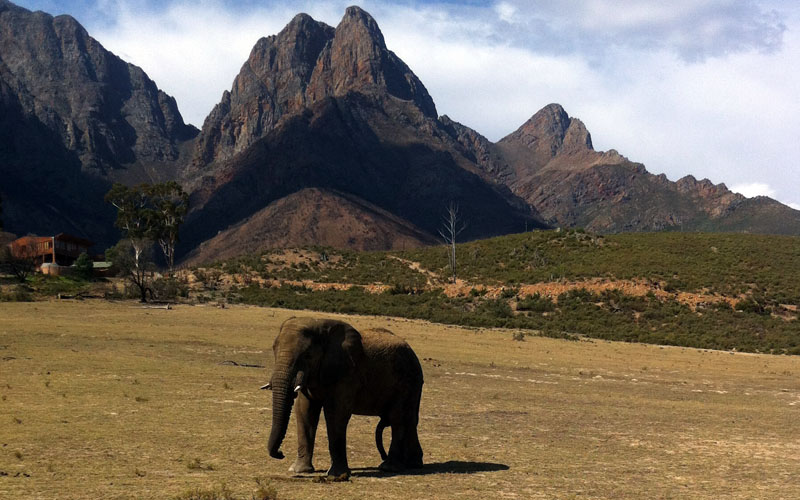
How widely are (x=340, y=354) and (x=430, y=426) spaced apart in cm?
647

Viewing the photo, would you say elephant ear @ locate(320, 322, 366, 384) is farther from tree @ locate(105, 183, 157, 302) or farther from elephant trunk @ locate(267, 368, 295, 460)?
tree @ locate(105, 183, 157, 302)

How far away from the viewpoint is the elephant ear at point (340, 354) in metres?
12.0

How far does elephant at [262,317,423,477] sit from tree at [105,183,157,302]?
52200mm

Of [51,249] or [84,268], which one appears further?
[51,249]

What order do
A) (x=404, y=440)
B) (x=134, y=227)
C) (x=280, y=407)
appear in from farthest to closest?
(x=134, y=227), (x=404, y=440), (x=280, y=407)

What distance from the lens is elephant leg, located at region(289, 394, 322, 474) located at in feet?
39.7

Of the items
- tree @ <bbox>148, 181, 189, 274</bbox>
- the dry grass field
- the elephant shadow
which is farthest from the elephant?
tree @ <bbox>148, 181, 189, 274</bbox>

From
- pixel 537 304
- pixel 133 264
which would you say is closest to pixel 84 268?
pixel 133 264

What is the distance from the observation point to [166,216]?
80.1m

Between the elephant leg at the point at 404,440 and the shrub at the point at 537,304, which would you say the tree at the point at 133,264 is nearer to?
the shrub at the point at 537,304

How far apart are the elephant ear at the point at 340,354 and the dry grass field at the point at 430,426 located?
165 centimetres

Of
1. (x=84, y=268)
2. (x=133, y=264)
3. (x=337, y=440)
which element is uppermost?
(x=133, y=264)

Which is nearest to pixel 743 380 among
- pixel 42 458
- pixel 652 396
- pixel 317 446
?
pixel 652 396

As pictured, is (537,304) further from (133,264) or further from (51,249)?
(51,249)
